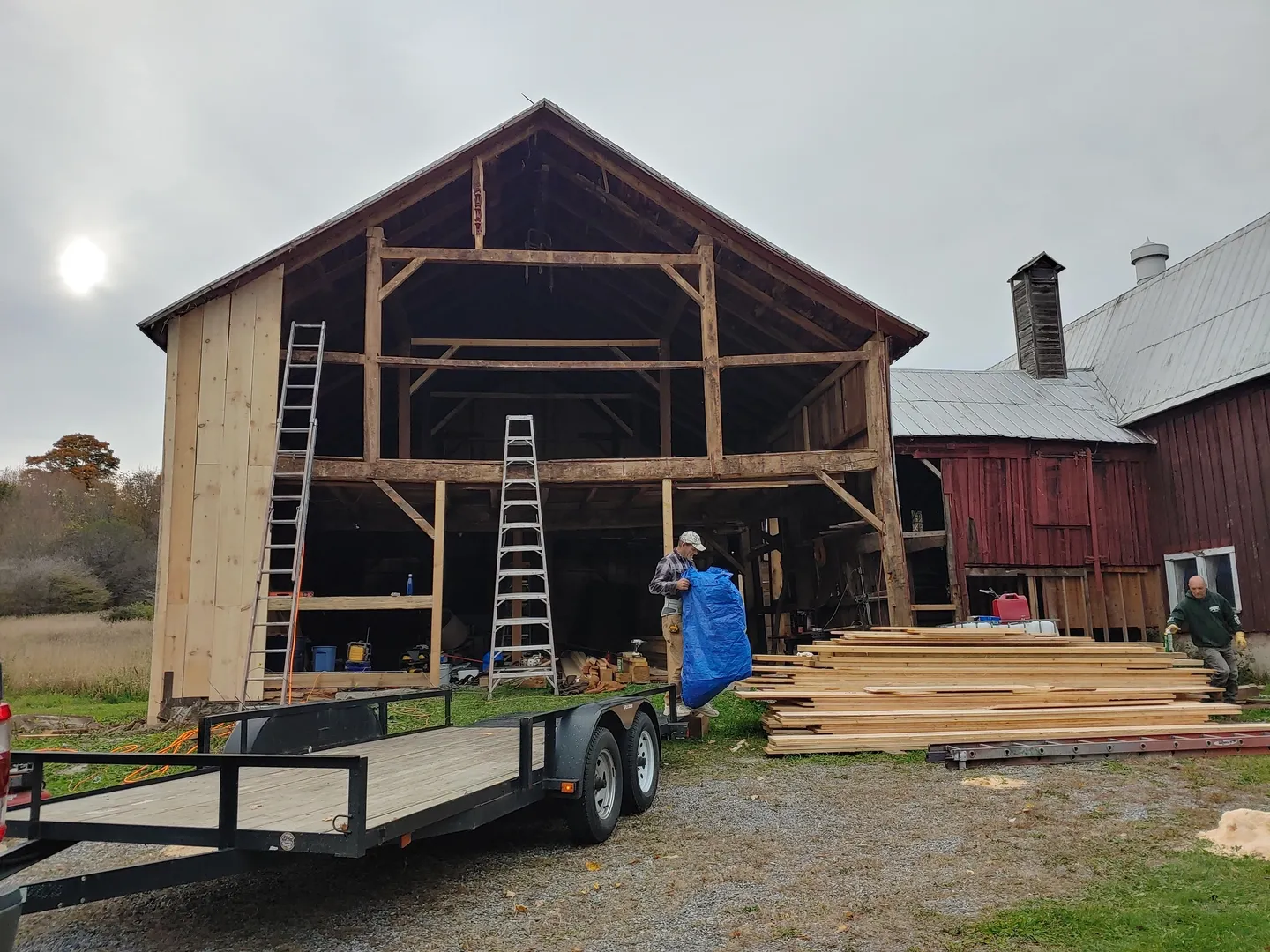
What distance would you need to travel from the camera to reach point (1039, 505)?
16906mm

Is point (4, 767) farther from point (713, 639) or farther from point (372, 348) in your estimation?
point (372, 348)

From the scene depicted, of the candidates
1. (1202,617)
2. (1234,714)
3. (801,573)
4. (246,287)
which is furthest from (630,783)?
(801,573)

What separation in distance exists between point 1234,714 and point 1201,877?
20.0 ft

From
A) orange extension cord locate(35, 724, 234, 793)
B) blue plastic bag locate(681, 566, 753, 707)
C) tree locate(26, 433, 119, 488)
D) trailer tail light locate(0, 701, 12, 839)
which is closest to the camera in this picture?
trailer tail light locate(0, 701, 12, 839)

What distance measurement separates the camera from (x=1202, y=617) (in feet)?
35.6

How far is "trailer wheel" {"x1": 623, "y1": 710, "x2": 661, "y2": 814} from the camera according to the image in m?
6.04

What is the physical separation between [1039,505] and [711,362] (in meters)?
7.57

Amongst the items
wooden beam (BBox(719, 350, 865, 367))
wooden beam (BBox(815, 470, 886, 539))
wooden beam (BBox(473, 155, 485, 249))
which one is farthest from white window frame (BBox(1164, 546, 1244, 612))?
wooden beam (BBox(473, 155, 485, 249))

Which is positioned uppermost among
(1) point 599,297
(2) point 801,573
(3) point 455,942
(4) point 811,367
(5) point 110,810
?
(1) point 599,297

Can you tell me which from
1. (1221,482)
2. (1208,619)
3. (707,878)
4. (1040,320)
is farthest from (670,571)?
(1040,320)

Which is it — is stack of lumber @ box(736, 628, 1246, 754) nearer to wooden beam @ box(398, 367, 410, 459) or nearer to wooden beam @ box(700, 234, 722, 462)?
wooden beam @ box(700, 234, 722, 462)

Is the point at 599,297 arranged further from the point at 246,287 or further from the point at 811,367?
the point at 246,287

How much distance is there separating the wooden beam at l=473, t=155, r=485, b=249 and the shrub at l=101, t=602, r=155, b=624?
1001 inches

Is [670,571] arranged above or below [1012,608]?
above
